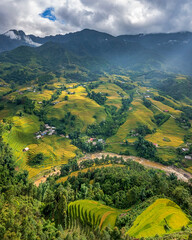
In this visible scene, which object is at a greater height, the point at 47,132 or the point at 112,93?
the point at 112,93

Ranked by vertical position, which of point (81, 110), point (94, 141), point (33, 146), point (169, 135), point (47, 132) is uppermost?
point (81, 110)

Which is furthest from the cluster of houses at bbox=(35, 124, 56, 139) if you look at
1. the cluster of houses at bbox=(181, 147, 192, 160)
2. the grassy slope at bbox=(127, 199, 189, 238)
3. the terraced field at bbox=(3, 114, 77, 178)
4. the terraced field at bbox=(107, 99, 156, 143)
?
the cluster of houses at bbox=(181, 147, 192, 160)

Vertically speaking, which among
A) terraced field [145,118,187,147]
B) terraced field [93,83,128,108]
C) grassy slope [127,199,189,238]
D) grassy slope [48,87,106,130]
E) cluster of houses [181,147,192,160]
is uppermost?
terraced field [93,83,128,108]

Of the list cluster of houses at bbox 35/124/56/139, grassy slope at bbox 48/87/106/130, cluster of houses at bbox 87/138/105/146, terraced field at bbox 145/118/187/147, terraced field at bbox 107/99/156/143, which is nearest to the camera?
terraced field at bbox 145/118/187/147

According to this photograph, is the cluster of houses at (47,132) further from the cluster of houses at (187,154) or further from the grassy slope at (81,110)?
the cluster of houses at (187,154)

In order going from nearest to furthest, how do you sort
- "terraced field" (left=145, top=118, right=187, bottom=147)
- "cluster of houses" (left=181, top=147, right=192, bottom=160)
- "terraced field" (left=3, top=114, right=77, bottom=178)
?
"terraced field" (left=3, top=114, right=77, bottom=178) → "cluster of houses" (left=181, top=147, right=192, bottom=160) → "terraced field" (left=145, top=118, right=187, bottom=147)

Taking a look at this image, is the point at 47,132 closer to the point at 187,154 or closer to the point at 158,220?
the point at 158,220

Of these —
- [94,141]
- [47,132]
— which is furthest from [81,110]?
[47,132]

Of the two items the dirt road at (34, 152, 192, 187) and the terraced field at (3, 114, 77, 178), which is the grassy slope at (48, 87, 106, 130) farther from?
the dirt road at (34, 152, 192, 187)

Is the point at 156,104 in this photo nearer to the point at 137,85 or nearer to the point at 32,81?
the point at 137,85
